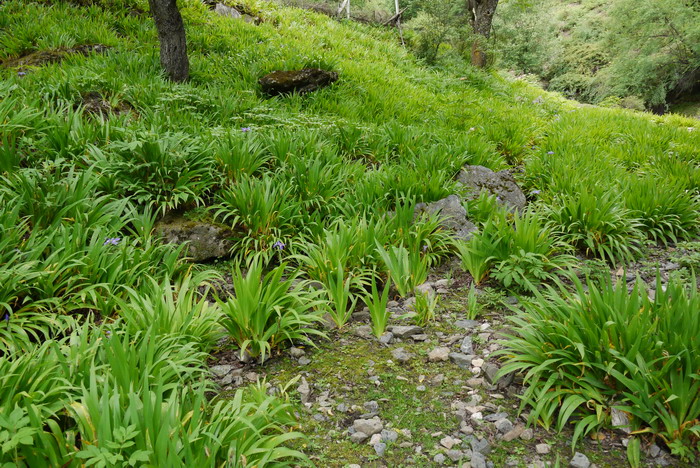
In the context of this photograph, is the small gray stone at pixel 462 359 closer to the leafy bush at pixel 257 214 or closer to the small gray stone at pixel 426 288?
the small gray stone at pixel 426 288

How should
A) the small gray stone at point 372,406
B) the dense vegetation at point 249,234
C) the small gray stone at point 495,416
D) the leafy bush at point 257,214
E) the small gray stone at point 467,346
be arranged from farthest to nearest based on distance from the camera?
1. the leafy bush at point 257,214
2. the small gray stone at point 467,346
3. the small gray stone at point 372,406
4. the small gray stone at point 495,416
5. the dense vegetation at point 249,234

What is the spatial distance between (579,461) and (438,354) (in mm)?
1041

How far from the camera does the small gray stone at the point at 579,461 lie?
192 centimetres

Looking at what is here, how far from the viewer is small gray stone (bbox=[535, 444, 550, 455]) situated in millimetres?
2027

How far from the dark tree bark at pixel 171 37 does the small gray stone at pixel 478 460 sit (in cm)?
681

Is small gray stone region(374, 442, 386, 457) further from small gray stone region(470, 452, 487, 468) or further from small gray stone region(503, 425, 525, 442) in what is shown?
small gray stone region(503, 425, 525, 442)

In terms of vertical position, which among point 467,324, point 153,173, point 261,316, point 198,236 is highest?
point 153,173

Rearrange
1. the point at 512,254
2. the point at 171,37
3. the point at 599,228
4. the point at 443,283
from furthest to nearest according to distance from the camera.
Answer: the point at 171,37
the point at 599,228
the point at 443,283
the point at 512,254

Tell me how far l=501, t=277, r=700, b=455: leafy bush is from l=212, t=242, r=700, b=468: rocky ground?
0.12 metres

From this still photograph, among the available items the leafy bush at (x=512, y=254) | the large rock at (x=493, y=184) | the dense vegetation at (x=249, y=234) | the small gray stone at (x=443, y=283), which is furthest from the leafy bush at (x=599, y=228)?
the small gray stone at (x=443, y=283)

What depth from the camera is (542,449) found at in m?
2.04

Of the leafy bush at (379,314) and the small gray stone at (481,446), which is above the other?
the leafy bush at (379,314)

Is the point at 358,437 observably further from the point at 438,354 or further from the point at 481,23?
the point at 481,23

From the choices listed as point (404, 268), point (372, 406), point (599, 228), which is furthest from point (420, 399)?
point (599, 228)
